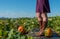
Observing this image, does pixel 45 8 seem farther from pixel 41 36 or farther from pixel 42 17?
pixel 41 36

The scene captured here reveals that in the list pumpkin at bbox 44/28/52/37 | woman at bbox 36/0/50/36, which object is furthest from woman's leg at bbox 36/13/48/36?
pumpkin at bbox 44/28/52/37

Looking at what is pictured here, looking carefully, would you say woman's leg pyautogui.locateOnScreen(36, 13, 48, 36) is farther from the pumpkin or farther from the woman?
the pumpkin

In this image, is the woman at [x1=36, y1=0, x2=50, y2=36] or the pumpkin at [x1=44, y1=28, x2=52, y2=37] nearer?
the pumpkin at [x1=44, y1=28, x2=52, y2=37]

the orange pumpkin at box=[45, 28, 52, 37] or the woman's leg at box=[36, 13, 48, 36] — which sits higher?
the woman's leg at box=[36, 13, 48, 36]

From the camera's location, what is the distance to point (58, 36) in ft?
21.2

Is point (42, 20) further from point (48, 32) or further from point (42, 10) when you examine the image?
point (48, 32)

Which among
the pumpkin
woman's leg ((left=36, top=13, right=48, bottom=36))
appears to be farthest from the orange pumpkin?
woman's leg ((left=36, top=13, right=48, bottom=36))

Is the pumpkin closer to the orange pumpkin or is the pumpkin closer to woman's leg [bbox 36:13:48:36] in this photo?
the orange pumpkin

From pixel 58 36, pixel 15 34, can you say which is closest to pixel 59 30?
pixel 58 36

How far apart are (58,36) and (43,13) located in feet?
2.30

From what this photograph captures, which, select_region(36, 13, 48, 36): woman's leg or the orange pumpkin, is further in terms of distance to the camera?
select_region(36, 13, 48, 36): woman's leg

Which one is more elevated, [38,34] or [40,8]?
[40,8]

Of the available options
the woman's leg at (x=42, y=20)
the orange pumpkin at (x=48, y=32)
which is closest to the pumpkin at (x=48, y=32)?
the orange pumpkin at (x=48, y=32)

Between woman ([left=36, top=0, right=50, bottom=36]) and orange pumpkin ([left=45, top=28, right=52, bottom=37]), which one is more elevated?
woman ([left=36, top=0, right=50, bottom=36])
